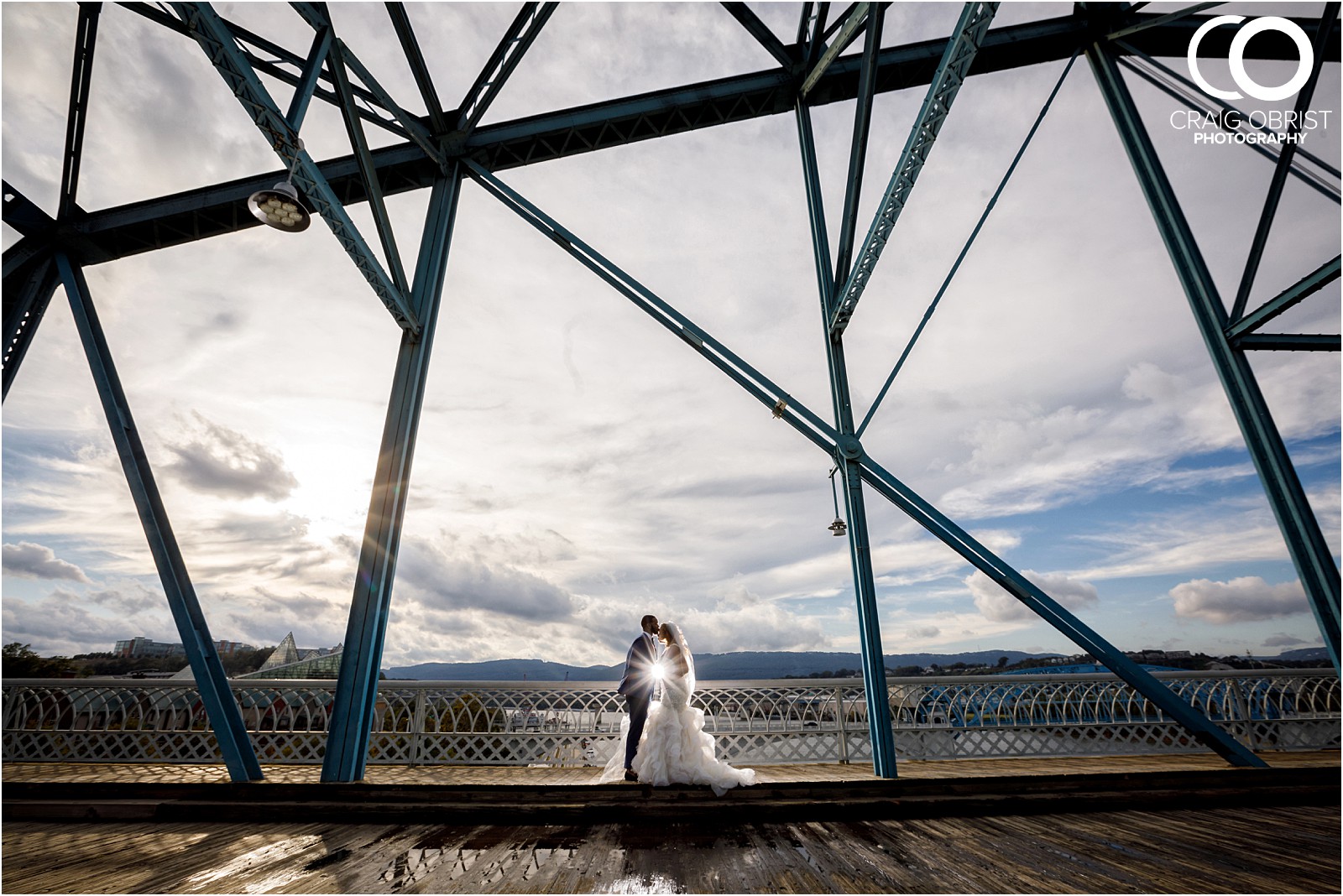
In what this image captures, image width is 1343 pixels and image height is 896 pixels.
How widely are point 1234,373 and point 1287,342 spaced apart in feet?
2.36

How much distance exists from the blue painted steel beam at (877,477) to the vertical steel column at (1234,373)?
1.81 metres

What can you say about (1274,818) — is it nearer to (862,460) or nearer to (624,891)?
(862,460)

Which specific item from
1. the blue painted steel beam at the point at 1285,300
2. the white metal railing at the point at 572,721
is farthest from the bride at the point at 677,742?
the blue painted steel beam at the point at 1285,300

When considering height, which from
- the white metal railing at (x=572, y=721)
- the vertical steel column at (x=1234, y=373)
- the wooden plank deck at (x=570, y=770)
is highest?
the vertical steel column at (x=1234, y=373)

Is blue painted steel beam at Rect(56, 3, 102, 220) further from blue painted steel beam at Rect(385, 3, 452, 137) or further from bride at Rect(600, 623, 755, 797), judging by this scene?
bride at Rect(600, 623, 755, 797)

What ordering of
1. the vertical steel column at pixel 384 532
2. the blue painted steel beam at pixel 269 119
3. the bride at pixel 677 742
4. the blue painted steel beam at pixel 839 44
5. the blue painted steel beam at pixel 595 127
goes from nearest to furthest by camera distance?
the blue painted steel beam at pixel 269 119
the bride at pixel 677 742
the vertical steel column at pixel 384 532
the blue painted steel beam at pixel 839 44
the blue painted steel beam at pixel 595 127

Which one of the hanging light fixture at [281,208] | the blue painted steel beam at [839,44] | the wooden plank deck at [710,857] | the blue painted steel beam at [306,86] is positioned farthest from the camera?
the blue painted steel beam at [839,44]

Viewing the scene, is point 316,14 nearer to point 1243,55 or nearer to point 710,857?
point 710,857

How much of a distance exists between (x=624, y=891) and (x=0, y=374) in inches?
396

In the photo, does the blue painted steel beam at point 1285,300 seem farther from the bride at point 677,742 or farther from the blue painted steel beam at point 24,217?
the blue painted steel beam at point 24,217

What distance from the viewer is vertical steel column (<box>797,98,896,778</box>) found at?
Result: 577 centimetres

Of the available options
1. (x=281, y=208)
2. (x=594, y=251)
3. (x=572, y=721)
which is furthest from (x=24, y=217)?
(x=572, y=721)

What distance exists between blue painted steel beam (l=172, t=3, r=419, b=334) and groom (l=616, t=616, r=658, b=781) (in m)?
5.12

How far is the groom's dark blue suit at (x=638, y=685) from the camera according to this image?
5605 millimetres
